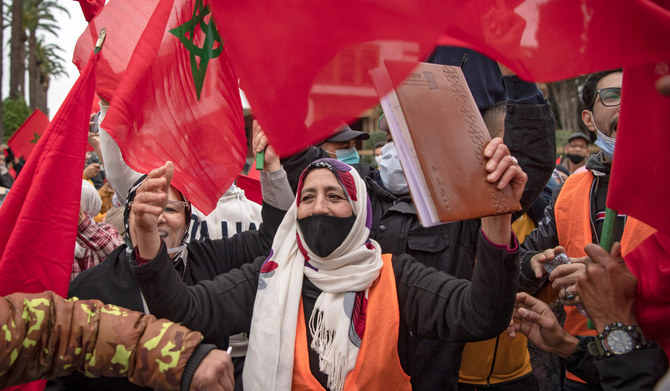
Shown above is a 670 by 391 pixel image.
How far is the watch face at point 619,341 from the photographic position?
4.87 feet

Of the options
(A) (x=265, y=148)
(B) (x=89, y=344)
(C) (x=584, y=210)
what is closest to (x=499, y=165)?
(C) (x=584, y=210)

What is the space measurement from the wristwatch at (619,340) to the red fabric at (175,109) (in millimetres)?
1548

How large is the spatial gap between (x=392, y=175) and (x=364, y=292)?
2.43ft

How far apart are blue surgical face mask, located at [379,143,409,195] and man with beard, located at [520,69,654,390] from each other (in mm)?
663

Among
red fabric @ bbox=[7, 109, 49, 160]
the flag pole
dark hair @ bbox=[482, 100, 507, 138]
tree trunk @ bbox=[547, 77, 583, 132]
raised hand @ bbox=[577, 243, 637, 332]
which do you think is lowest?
raised hand @ bbox=[577, 243, 637, 332]

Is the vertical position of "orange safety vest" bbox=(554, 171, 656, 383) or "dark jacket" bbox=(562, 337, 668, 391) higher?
"orange safety vest" bbox=(554, 171, 656, 383)

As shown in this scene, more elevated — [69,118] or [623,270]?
[69,118]

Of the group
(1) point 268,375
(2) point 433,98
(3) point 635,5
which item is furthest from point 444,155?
(1) point 268,375

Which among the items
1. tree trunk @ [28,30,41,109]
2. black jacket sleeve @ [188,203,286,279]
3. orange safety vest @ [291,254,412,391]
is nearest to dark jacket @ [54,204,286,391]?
black jacket sleeve @ [188,203,286,279]

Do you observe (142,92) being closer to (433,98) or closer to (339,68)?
(339,68)

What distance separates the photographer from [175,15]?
213 cm

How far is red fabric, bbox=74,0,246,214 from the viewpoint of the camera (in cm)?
212

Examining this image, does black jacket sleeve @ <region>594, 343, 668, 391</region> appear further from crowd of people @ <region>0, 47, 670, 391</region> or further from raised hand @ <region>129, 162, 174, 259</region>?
raised hand @ <region>129, 162, 174, 259</region>

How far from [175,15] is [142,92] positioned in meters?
0.34
